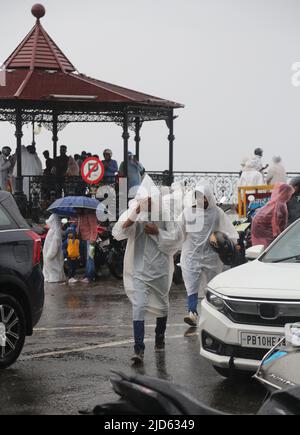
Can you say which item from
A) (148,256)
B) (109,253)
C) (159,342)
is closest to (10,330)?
(148,256)

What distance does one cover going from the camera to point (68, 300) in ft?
48.9

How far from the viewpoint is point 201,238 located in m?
11.9

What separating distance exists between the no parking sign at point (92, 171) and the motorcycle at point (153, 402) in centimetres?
1896

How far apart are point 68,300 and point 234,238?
12.7ft

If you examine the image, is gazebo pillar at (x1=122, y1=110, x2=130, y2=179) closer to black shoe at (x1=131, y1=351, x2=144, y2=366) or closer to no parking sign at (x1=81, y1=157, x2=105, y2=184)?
no parking sign at (x1=81, y1=157, x2=105, y2=184)

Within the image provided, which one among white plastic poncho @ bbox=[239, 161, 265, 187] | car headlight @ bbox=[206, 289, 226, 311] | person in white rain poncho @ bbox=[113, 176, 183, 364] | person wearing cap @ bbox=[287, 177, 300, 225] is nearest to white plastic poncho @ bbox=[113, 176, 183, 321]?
person in white rain poncho @ bbox=[113, 176, 183, 364]

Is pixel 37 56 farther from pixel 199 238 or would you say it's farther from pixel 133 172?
pixel 199 238

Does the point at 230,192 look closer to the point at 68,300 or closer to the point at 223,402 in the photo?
the point at 68,300

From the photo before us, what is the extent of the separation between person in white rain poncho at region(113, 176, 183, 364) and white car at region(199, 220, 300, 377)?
128 cm

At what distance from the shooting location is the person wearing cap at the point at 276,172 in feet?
76.2

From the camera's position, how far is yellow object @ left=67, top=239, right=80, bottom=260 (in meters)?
17.2

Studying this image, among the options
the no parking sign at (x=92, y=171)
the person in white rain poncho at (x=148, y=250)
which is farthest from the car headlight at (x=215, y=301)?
the no parking sign at (x=92, y=171)
